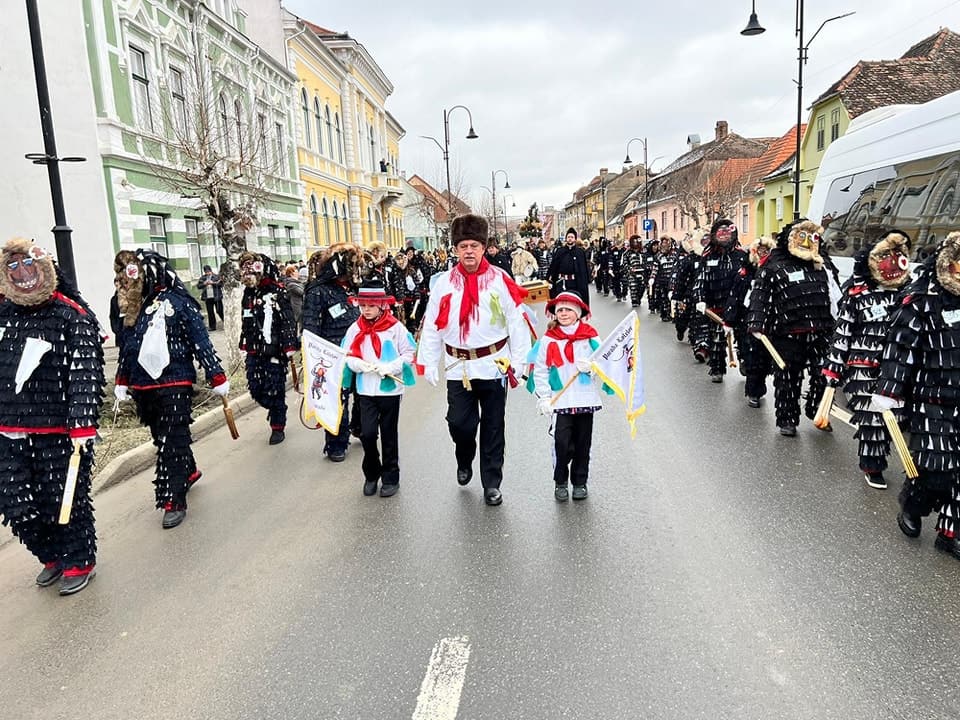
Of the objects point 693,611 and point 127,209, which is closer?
point 693,611

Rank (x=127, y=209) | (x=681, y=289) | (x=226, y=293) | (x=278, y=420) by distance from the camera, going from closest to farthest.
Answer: (x=278, y=420), (x=226, y=293), (x=681, y=289), (x=127, y=209)

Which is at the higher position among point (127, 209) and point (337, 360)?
point (127, 209)

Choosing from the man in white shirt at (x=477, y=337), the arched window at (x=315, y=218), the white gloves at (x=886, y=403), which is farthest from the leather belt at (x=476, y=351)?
the arched window at (x=315, y=218)

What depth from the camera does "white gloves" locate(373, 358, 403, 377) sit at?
5391 mm

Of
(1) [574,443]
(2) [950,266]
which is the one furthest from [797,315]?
(1) [574,443]

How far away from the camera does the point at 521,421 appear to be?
25.2ft

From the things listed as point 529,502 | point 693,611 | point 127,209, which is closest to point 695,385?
point 529,502

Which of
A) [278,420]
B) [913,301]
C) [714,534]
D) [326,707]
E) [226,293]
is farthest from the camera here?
[226,293]

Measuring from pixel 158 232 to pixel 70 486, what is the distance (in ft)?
48.9

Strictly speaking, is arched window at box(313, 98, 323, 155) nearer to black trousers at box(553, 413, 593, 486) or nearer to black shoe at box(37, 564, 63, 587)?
black trousers at box(553, 413, 593, 486)

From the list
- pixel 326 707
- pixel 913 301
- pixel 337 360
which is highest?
pixel 913 301

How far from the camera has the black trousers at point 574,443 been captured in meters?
5.05

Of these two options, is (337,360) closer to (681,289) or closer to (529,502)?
(529,502)

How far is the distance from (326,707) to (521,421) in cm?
497
